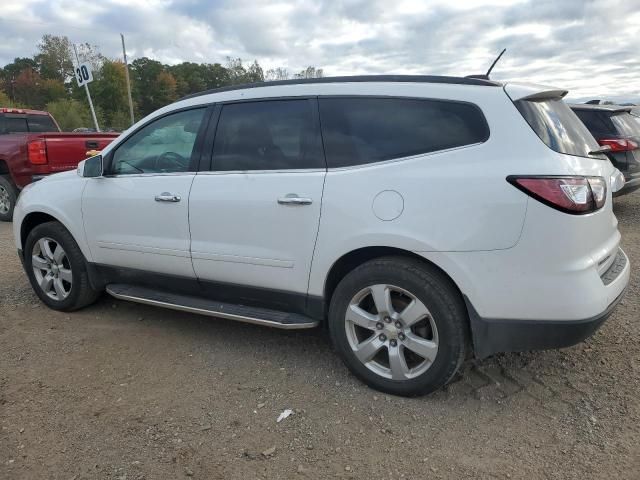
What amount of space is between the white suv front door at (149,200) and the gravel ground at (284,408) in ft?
2.11

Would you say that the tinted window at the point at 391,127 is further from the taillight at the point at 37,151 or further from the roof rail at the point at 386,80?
the taillight at the point at 37,151

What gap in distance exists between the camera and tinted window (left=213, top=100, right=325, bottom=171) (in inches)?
131

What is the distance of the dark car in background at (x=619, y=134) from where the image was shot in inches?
309

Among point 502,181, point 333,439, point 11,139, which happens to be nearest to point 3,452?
point 333,439

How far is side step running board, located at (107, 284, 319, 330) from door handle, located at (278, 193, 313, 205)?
2.36ft

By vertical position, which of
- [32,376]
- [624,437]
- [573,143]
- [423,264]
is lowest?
[32,376]

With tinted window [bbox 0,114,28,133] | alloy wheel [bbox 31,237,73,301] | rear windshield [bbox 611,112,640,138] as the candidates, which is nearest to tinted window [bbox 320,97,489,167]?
alloy wheel [bbox 31,237,73,301]

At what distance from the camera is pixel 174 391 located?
328 centimetres

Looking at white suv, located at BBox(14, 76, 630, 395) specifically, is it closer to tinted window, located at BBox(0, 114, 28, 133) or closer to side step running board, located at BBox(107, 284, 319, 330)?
side step running board, located at BBox(107, 284, 319, 330)

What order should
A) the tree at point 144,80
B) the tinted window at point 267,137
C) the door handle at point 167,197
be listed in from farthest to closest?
the tree at point 144,80 < the door handle at point 167,197 < the tinted window at point 267,137

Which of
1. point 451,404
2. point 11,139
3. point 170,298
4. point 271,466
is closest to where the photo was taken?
point 271,466

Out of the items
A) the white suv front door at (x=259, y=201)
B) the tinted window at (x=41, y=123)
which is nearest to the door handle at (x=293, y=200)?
the white suv front door at (x=259, y=201)

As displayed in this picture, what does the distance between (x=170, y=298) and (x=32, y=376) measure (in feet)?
3.24

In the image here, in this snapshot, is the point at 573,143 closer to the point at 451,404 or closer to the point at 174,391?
the point at 451,404
